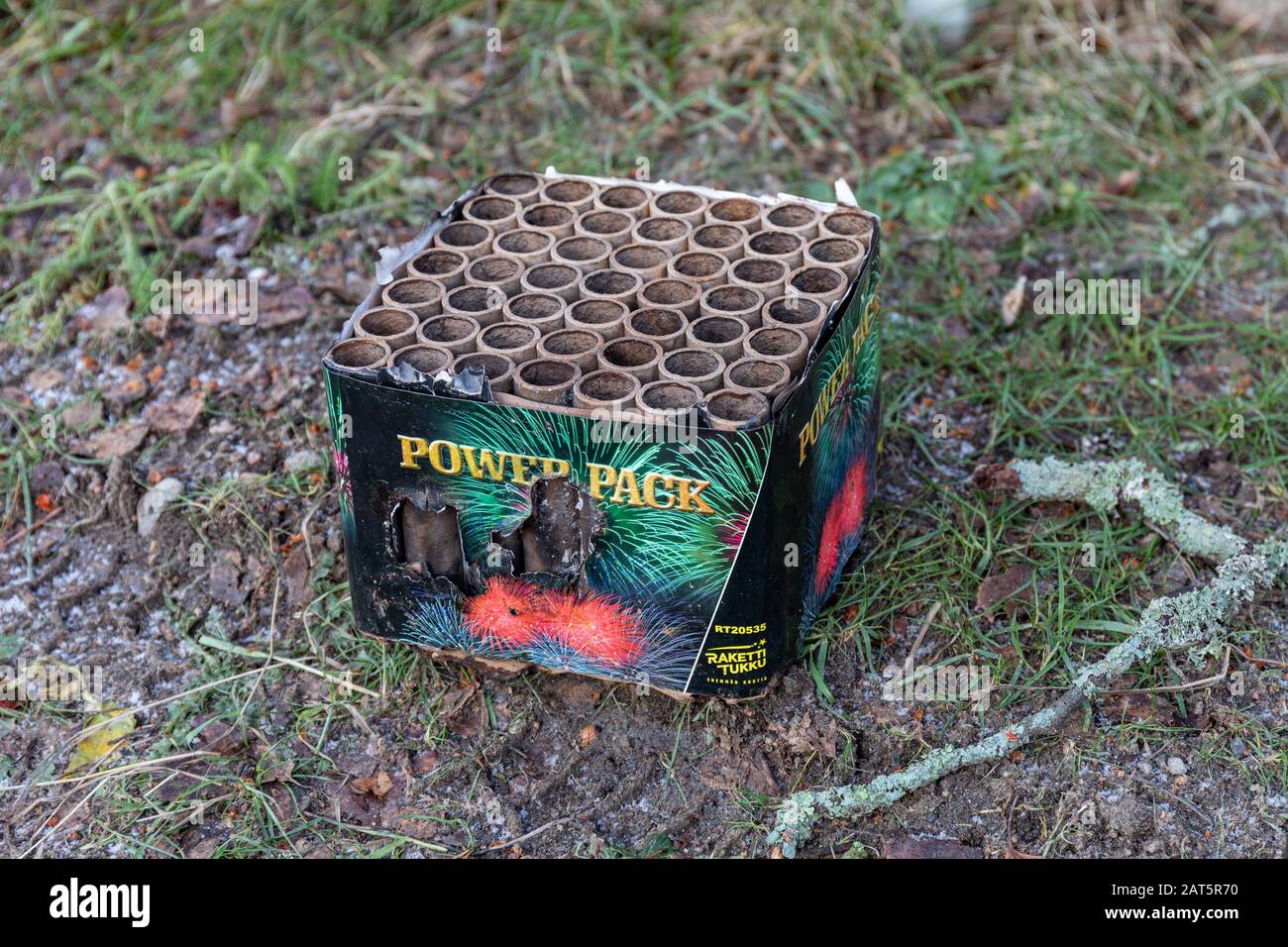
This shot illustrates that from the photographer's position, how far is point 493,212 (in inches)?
154

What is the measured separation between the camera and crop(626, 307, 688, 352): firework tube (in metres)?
3.39

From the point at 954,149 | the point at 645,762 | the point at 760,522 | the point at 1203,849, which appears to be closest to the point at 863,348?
the point at 760,522

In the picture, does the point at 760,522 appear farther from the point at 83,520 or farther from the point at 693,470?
the point at 83,520

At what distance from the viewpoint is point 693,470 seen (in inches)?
121

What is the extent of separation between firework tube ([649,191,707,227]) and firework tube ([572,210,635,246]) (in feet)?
0.30

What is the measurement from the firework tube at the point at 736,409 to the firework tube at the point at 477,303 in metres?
0.63

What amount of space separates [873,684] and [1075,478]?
35.6 inches

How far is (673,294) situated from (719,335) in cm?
22

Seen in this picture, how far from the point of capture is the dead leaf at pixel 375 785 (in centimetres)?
352

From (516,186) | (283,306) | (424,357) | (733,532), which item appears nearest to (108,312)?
(283,306)

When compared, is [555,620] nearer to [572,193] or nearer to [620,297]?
[620,297]

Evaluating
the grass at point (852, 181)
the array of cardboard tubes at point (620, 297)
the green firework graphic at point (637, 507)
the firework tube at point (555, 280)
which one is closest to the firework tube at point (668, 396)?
the array of cardboard tubes at point (620, 297)

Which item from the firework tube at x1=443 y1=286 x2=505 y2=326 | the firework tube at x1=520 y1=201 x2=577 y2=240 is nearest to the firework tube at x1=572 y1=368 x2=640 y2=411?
the firework tube at x1=443 y1=286 x2=505 y2=326

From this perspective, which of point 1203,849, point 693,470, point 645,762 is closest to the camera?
point 693,470
